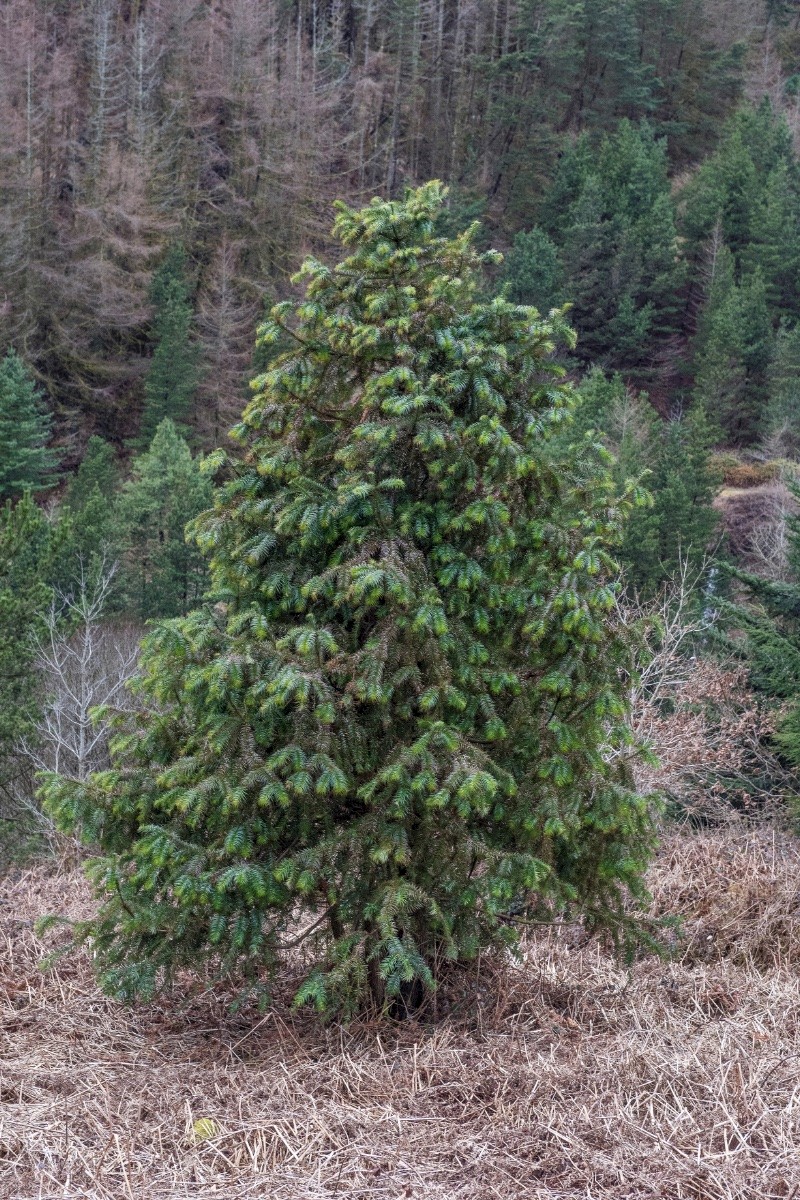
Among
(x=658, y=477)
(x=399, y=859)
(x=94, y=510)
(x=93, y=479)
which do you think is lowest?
(x=93, y=479)

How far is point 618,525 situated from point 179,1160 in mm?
2708

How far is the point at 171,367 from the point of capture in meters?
31.9

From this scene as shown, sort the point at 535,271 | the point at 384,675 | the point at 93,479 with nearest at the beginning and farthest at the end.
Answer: the point at 384,675, the point at 93,479, the point at 535,271

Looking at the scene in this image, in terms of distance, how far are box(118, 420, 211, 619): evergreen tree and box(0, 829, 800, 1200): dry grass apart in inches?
717

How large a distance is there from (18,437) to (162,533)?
16.5ft

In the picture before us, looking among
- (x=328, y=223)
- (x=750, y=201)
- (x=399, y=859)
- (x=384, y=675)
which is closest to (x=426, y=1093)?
(x=399, y=859)

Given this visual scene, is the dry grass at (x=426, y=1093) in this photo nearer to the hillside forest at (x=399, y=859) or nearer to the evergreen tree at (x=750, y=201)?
the hillside forest at (x=399, y=859)

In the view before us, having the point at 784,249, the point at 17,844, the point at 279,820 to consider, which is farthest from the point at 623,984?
the point at 784,249

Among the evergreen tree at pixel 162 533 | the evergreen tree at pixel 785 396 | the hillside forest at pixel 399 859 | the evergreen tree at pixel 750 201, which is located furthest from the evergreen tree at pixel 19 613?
the evergreen tree at pixel 750 201

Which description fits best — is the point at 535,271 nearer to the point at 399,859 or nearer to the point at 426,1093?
the point at 399,859

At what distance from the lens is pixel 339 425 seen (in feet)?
15.0

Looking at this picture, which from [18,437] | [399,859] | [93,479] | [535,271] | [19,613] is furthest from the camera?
[535,271]

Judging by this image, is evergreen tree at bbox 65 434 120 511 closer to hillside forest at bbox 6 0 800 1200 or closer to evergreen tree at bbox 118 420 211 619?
evergreen tree at bbox 118 420 211 619

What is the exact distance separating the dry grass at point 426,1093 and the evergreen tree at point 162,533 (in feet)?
59.8
